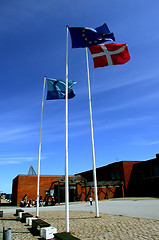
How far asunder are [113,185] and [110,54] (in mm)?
32883

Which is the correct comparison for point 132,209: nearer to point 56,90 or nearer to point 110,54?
point 56,90

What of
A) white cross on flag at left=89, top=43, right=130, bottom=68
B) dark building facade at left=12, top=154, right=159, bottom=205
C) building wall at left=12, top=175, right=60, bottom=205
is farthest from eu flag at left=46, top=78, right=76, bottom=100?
building wall at left=12, top=175, right=60, bottom=205

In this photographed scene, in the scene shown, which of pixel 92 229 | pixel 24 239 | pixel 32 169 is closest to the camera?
pixel 24 239

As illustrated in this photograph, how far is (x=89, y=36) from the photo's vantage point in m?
13.0

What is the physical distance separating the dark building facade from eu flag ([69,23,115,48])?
26304 mm

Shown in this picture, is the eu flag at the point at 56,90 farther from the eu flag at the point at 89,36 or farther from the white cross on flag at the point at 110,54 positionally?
the eu flag at the point at 89,36

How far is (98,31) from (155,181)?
32.9 m

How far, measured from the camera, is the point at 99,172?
170 ft

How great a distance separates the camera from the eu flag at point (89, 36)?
42.2 ft

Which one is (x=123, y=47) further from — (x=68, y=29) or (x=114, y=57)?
(x=68, y=29)

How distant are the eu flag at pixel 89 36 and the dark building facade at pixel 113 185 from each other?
1036 inches

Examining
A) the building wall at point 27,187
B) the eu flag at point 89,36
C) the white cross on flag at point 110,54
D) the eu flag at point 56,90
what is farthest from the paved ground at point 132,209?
the building wall at point 27,187

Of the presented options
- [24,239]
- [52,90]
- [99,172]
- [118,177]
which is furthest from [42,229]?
[99,172]

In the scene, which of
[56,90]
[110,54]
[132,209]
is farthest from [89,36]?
[132,209]
